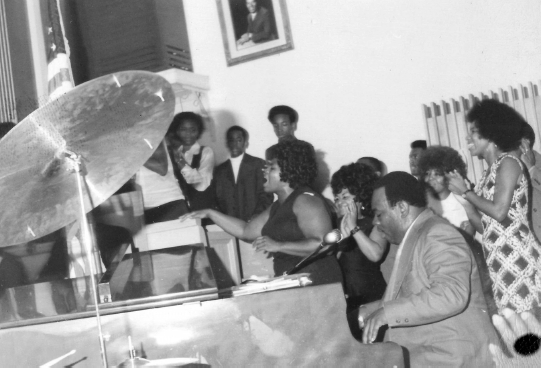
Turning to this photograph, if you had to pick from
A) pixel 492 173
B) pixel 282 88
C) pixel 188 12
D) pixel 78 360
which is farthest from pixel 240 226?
pixel 188 12

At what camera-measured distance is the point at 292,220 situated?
9.25 feet

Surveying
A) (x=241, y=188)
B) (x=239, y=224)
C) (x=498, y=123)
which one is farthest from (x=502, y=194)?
(x=241, y=188)

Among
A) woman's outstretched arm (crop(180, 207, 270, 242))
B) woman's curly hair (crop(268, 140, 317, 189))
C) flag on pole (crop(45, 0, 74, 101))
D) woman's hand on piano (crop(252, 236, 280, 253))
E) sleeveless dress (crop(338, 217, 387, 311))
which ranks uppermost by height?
flag on pole (crop(45, 0, 74, 101))

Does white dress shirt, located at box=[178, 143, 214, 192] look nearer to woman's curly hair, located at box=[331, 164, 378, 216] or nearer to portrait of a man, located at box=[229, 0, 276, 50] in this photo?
portrait of a man, located at box=[229, 0, 276, 50]

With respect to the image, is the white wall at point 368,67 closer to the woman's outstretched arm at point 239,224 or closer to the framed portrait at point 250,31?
the framed portrait at point 250,31

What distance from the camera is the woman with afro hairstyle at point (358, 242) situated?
290cm

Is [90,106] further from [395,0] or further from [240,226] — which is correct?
[395,0]

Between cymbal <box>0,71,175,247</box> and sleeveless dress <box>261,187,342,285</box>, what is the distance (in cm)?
87

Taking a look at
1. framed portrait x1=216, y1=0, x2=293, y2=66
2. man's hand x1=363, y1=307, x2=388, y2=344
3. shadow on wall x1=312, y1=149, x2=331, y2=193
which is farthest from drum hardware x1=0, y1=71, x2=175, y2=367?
framed portrait x1=216, y1=0, x2=293, y2=66

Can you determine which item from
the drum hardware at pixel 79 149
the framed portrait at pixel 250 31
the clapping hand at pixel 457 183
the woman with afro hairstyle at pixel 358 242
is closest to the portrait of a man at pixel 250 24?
the framed portrait at pixel 250 31

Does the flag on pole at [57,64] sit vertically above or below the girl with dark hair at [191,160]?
above

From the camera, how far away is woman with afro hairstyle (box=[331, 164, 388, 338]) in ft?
9.52

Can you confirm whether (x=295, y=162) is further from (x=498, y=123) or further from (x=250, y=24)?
(x=250, y=24)

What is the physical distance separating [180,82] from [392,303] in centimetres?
279
